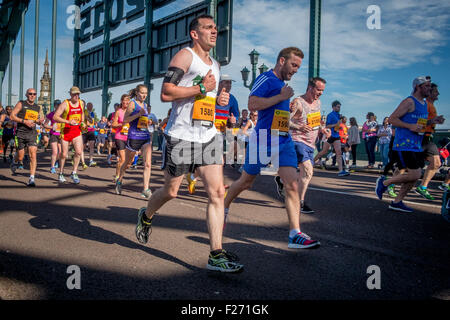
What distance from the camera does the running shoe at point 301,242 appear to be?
345 centimetres

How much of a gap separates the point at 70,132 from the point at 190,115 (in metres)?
5.72

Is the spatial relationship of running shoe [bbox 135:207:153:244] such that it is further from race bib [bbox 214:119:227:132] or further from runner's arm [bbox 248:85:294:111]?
race bib [bbox 214:119:227:132]

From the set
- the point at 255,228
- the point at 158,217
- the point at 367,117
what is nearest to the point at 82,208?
the point at 158,217

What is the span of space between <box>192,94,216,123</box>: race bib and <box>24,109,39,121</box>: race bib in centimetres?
677

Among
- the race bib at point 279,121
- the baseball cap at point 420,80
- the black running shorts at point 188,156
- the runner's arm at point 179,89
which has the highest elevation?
the baseball cap at point 420,80

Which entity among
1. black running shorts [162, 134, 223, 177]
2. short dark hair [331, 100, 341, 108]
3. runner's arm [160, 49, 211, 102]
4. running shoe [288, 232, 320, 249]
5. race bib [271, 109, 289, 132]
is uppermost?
short dark hair [331, 100, 341, 108]

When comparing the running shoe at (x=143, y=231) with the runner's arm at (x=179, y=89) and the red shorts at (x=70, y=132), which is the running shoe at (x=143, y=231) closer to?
the runner's arm at (x=179, y=89)

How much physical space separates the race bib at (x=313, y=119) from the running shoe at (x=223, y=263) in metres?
2.98

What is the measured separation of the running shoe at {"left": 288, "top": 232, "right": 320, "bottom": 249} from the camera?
11.3 feet

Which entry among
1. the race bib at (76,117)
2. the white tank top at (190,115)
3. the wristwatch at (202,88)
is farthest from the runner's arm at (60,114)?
the wristwatch at (202,88)

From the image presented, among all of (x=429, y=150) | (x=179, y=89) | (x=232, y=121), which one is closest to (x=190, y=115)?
(x=179, y=89)

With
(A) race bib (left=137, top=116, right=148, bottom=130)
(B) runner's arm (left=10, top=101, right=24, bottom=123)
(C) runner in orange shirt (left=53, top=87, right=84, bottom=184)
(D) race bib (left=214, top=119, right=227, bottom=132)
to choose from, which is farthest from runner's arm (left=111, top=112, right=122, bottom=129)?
(D) race bib (left=214, top=119, right=227, bottom=132)

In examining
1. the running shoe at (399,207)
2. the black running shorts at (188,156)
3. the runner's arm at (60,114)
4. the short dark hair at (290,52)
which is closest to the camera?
the black running shorts at (188,156)

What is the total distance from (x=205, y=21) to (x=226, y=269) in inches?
78.5
